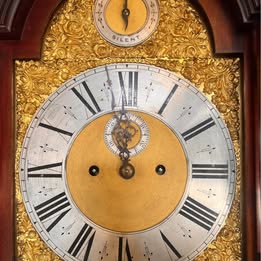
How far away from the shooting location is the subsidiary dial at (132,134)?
4.95 feet

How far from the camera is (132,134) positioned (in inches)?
59.6

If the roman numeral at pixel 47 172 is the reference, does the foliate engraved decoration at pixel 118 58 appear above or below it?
above

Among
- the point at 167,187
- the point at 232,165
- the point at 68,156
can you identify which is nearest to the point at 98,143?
the point at 68,156

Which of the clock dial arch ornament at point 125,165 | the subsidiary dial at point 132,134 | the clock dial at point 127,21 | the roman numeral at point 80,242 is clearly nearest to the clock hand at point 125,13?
the clock dial at point 127,21

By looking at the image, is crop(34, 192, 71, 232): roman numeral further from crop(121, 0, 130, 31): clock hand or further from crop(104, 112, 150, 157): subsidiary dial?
crop(121, 0, 130, 31): clock hand

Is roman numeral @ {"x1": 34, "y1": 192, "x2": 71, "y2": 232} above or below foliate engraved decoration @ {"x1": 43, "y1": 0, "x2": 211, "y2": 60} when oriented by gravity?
below

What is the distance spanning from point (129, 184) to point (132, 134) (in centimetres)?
13

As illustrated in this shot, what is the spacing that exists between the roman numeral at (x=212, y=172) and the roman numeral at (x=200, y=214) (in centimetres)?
7

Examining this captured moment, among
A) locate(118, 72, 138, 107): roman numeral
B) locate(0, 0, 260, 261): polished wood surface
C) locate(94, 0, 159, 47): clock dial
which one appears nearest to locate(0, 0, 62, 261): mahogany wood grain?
locate(0, 0, 260, 261): polished wood surface

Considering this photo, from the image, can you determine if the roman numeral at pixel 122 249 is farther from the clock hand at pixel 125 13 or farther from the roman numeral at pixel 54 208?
the clock hand at pixel 125 13

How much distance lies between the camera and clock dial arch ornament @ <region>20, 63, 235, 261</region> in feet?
4.88

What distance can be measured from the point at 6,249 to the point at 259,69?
753 millimetres

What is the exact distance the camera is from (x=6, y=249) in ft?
4.86

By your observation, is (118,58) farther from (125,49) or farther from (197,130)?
(197,130)
